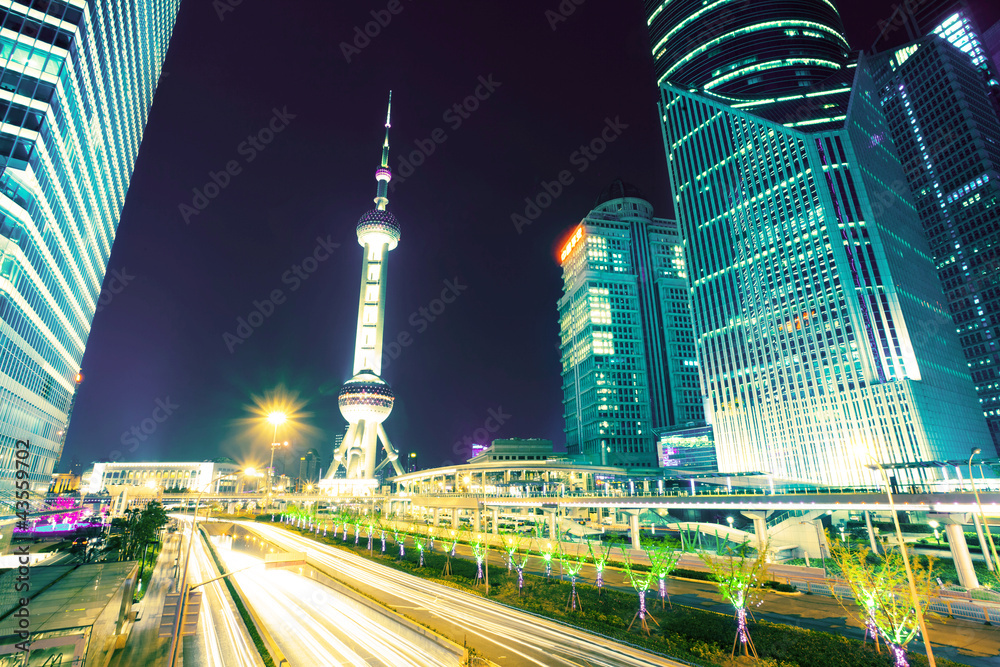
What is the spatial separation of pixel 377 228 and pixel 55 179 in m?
128

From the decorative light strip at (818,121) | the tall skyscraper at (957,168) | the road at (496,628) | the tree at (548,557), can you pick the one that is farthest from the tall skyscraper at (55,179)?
the tall skyscraper at (957,168)

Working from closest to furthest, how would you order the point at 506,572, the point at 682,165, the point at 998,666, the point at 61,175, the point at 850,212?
1. the point at 998,666
2. the point at 506,572
3. the point at 61,175
4. the point at 850,212
5. the point at 682,165

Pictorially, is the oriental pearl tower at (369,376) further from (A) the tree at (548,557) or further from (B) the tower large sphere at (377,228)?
(A) the tree at (548,557)

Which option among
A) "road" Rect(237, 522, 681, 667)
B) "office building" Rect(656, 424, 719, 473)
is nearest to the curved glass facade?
"office building" Rect(656, 424, 719, 473)

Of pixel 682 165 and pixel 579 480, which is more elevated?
pixel 682 165

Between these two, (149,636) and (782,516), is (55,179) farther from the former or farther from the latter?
(782,516)

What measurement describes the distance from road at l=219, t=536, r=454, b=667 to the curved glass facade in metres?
156

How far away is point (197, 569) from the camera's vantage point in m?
46.6

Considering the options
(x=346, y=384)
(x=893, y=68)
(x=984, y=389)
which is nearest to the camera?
(x=984, y=389)

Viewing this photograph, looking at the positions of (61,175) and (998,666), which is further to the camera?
(61,175)

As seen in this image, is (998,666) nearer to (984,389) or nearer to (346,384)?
(984,389)

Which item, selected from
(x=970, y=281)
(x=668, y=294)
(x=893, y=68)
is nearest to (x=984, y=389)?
(x=970, y=281)

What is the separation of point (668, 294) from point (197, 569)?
163m

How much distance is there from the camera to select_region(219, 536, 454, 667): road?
2500 centimetres
